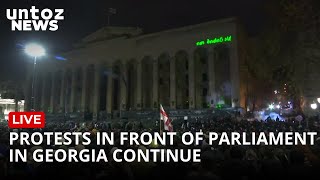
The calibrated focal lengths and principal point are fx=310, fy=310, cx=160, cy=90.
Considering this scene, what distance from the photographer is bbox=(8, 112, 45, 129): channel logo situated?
13.0 m

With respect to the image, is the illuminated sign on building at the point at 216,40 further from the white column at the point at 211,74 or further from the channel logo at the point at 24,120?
the channel logo at the point at 24,120

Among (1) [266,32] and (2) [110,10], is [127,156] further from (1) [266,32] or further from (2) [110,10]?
(2) [110,10]

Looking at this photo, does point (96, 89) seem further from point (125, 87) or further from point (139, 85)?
point (139, 85)

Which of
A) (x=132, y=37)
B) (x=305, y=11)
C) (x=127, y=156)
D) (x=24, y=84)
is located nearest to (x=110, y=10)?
(x=132, y=37)

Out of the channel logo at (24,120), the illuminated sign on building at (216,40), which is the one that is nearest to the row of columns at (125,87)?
the illuminated sign on building at (216,40)

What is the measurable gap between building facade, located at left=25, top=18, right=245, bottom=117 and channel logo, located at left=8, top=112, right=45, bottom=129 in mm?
41482

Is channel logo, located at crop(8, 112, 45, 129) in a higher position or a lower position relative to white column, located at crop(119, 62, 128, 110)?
lower

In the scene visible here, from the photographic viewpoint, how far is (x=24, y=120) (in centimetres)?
1339

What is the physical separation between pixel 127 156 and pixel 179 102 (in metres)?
59.2

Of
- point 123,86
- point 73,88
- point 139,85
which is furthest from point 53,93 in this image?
point 139,85

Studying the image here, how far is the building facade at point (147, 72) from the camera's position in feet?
189

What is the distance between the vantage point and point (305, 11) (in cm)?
1380

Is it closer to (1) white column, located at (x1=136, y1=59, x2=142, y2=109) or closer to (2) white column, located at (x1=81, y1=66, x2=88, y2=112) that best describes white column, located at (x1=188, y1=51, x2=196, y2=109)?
(1) white column, located at (x1=136, y1=59, x2=142, y2=109)

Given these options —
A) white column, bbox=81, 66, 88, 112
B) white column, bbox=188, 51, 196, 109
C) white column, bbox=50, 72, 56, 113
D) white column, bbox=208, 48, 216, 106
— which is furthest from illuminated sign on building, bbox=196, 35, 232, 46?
white column, bbox=50, 72, 56, 113
